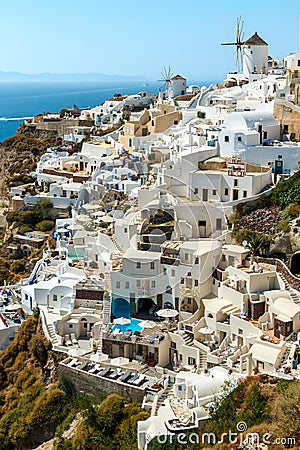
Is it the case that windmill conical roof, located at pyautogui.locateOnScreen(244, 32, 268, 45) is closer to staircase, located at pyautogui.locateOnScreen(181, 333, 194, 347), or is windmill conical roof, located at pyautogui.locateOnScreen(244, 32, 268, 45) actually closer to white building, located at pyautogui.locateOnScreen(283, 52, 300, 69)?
white building, located at pyautogui.locateOnScreen(283, 52, 300, 69)

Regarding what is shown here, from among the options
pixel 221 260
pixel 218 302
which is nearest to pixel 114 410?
pixel 218 302

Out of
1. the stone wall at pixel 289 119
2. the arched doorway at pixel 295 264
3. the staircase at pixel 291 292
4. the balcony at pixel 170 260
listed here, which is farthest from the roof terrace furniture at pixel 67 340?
the stone wall at pixel 289 119

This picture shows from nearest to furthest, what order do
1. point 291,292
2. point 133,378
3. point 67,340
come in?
point 133,378, point 291,292, point 67,340

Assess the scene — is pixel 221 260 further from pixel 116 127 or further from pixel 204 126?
pixel 116 127

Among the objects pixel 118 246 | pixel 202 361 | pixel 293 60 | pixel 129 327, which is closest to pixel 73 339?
pixel 129 327

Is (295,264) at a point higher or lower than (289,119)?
lower

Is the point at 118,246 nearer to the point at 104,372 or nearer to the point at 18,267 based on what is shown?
the point at 104,372
